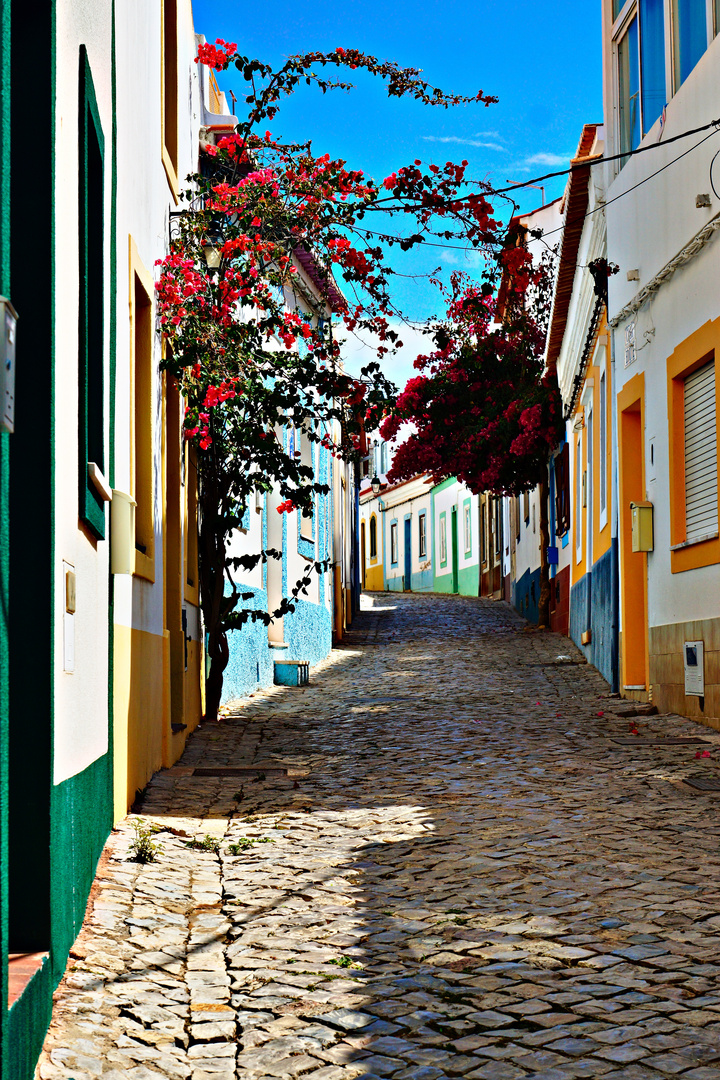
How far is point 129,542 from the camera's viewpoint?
5660 millimetres

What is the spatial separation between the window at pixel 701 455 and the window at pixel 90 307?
5226 millimetres

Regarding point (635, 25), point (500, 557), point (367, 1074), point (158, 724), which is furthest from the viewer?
point (500, 557)

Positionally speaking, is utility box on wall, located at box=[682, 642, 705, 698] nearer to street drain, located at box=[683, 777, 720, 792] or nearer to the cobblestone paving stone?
the cobblestone paving stone

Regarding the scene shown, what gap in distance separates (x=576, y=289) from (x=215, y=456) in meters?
6.80

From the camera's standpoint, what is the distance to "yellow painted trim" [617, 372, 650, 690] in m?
12.0

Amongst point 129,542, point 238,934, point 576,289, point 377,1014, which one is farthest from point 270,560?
point 377,1014

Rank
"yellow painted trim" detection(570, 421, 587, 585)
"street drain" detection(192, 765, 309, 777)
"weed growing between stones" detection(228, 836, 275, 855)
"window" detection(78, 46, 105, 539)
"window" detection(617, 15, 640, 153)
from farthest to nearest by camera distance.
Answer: "yellow painted trim" detection(570, 421, 587, 585) < "window" detection(617, 15, 640, 153) < "street drain" detection(192, 765, 309, 777) < "weed growing between stones" detection(228, 836, 275, 855) < "window" detection(78, 46, 105, 539)

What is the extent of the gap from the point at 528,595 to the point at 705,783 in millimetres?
16991

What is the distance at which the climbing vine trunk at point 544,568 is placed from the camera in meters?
21.4

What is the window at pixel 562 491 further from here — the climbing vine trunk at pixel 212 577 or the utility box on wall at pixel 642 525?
the climbing vine trunk at pixel 212 577

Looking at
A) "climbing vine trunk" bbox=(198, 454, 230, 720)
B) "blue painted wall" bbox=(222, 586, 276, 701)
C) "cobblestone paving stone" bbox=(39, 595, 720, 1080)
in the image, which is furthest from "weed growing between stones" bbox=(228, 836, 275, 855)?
"blue painted wall" bbox=(222, 586, 276, 701)

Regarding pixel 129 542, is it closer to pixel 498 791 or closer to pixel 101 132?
pixel 101 132

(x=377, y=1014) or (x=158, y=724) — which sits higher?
(x=158, y=724)

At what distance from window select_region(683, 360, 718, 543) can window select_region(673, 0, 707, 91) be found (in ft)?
7.75
